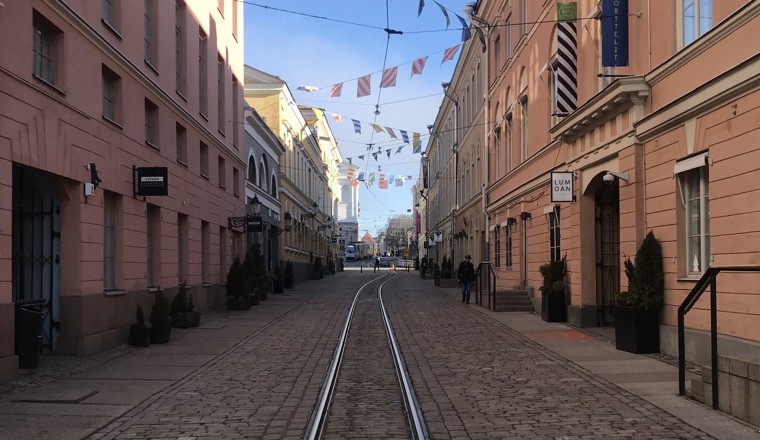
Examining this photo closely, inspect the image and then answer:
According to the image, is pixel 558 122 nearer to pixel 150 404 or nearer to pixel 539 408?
pixel 539 408

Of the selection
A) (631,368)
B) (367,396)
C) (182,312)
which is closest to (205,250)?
(182,312)

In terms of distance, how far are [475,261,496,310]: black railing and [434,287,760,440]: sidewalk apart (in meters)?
2.89

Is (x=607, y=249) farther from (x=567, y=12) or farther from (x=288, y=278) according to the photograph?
(x=288, y=278)

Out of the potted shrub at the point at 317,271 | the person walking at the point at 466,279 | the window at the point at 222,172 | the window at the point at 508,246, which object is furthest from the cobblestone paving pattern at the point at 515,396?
the potted shrub at the point at 317,271

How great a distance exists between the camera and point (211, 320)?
A: 18453 mm

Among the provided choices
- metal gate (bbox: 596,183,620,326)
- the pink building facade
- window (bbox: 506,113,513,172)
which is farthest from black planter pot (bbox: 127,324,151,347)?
window (bbox: 506,113,513,172)

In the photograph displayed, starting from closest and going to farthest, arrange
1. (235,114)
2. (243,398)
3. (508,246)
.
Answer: (243,398)
(508,246)
(235,114)

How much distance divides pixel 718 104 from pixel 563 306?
7951 millimetres

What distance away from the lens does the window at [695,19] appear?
33.3 ft

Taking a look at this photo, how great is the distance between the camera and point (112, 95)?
13.4 metres

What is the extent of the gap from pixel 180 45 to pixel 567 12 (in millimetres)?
9660

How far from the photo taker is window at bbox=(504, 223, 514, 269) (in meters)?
24.0

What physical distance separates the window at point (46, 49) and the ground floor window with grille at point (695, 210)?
970 cm

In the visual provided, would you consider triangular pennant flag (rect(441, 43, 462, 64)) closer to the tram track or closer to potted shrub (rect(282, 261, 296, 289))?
the tram track
